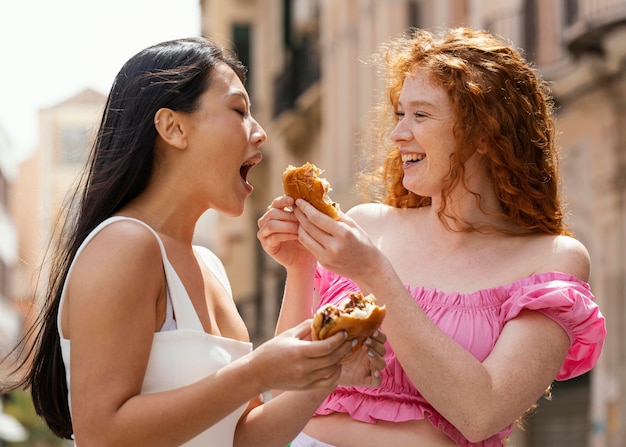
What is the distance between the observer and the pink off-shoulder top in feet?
12.8

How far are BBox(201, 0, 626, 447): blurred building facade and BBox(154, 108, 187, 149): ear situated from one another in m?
1.87

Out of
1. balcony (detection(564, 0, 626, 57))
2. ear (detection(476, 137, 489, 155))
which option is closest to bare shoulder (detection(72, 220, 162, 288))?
ear (detection(476, 137, 489, 155))

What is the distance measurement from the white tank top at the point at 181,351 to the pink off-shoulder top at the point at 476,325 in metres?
0.66

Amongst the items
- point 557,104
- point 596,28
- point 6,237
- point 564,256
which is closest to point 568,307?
point 564,256

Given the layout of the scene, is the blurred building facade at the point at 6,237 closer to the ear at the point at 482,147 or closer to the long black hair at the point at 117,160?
the ear at the point at 482,147

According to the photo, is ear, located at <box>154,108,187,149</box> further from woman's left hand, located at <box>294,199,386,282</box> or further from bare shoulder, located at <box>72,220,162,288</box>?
woman's left hand, located at <box>294,199,386,282</box>

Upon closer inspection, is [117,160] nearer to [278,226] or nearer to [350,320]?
[278,226]

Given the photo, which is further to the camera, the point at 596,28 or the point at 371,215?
the point at 596,28

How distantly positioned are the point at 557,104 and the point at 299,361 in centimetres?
1206

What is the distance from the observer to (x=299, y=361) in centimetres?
300

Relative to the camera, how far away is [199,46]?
3.61 meters

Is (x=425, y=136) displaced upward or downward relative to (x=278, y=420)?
upward

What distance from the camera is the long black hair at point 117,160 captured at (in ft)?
11.3

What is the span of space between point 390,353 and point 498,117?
2.75 ft
